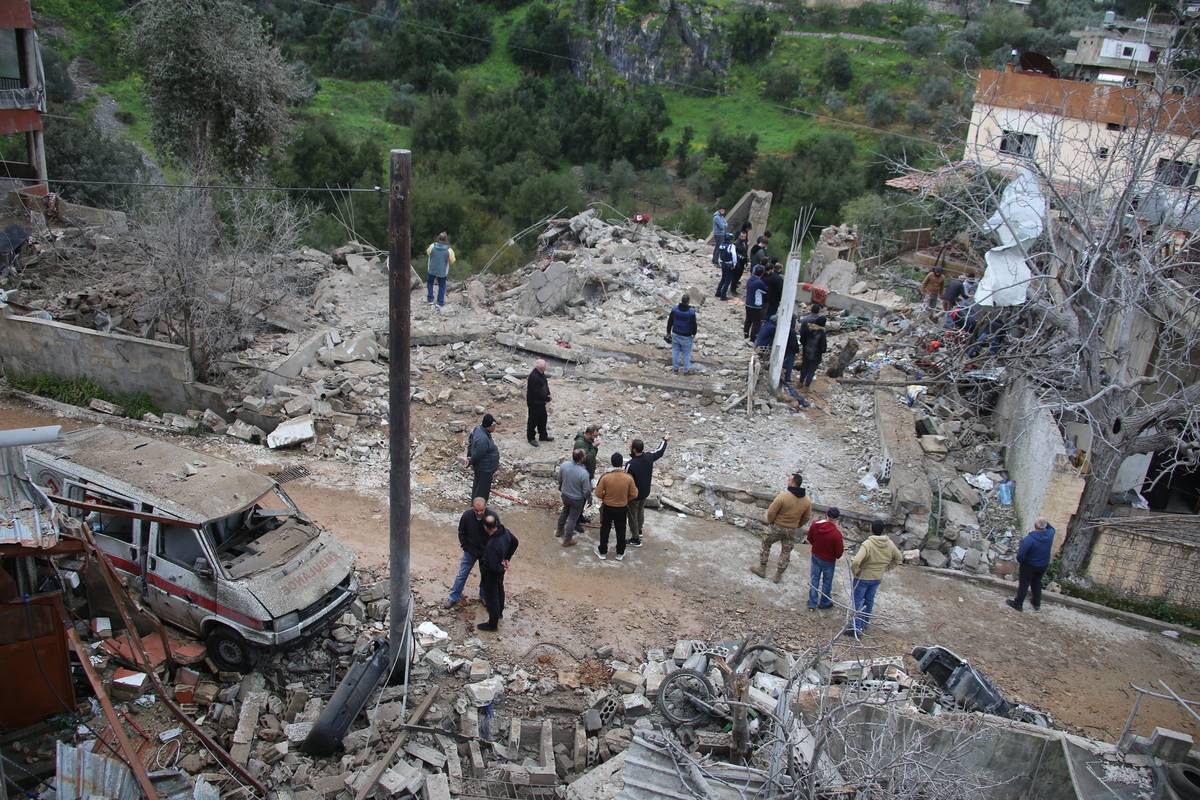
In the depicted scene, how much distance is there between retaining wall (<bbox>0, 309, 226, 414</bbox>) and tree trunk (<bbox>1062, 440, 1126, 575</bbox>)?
11019mm

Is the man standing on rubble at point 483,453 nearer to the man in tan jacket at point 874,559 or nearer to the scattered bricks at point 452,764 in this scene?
the scattered bricks at point 452,764

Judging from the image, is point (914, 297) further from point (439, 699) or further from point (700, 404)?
point (439, 699)

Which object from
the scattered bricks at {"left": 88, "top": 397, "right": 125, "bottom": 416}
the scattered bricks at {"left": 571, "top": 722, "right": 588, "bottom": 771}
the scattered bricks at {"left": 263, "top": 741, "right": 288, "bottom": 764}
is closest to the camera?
the scattered bricks at {"left": 263, "top": 741, "right": 288, "bottom": 764}

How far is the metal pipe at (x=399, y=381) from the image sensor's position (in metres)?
6.33

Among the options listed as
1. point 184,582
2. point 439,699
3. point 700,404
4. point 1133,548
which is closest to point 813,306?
point 700,404

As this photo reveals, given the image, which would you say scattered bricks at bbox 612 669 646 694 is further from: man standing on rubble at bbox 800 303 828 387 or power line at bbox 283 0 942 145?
power line at bbox 283 0 942 145

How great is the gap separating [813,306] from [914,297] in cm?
577

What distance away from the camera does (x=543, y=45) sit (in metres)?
53.5

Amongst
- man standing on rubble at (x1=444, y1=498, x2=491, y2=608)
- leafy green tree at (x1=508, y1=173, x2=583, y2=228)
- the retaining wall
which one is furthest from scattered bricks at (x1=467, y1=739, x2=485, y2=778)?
leafy green tree at (x1=508, y1=173, x2=583, y2=228)

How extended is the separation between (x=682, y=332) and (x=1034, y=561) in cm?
637

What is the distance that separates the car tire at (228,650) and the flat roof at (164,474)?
998mm

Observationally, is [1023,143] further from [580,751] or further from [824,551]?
[580,751]

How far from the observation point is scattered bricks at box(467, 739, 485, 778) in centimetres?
694

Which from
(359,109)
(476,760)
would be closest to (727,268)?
(476,760)
